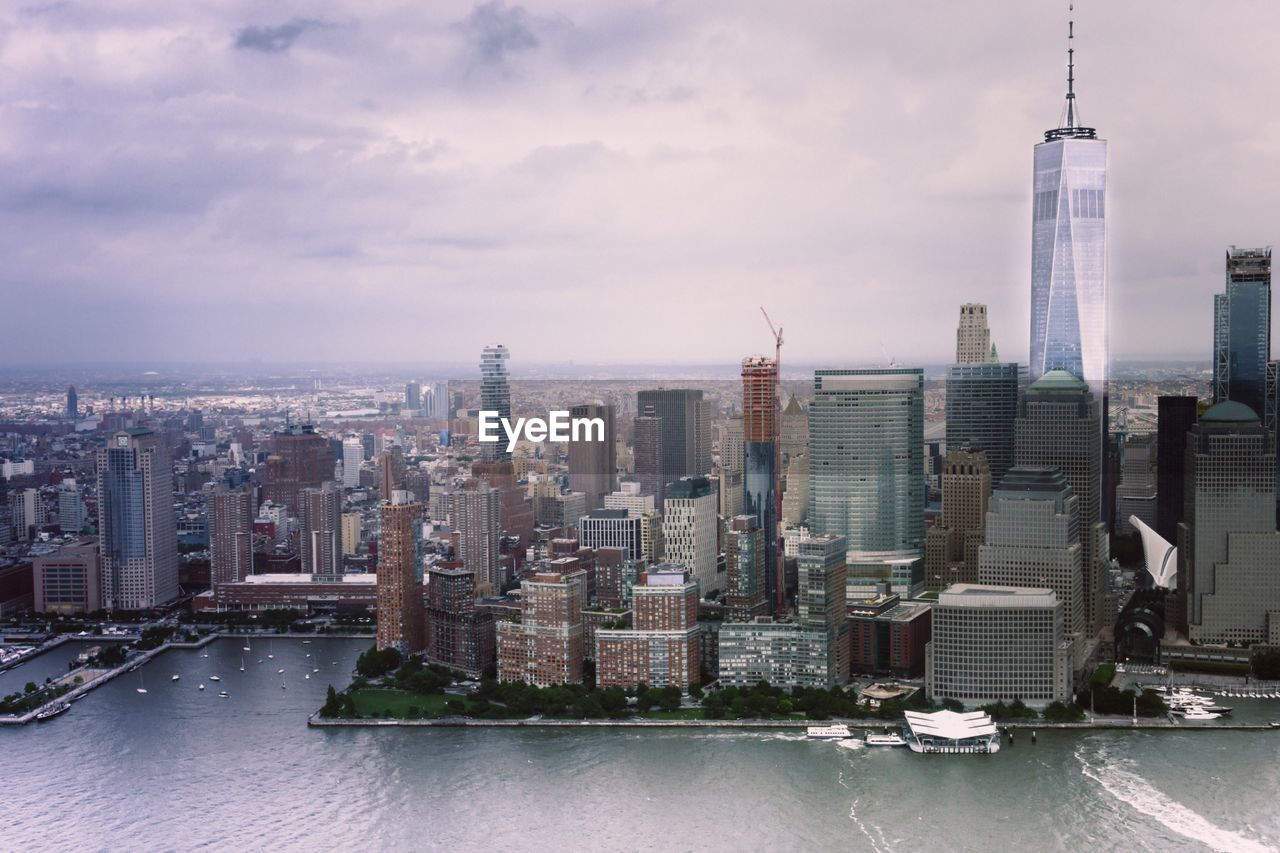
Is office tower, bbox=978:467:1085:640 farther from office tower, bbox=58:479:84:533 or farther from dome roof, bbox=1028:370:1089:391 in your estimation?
office tower, bbox=58:479:84:533

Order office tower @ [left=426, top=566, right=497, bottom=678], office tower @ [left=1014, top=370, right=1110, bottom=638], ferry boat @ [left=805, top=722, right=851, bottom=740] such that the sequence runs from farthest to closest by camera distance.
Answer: office tower @ [left=1014, top=370, right=1110, bottom=638] → office tower @ [left=426, top=566, right=497, bottom=678] → ferry boat @ [left=805, top=722, right=851, bottom=740]

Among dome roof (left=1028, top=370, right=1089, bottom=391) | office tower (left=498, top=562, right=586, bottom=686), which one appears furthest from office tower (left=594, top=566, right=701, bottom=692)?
dome roof (left=1028, top=370, right=1089, bottom=391)

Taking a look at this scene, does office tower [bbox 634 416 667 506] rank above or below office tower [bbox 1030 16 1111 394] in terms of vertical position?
below

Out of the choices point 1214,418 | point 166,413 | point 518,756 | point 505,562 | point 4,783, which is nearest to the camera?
point 4,783

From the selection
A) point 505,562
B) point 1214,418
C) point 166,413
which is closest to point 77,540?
point 166,413

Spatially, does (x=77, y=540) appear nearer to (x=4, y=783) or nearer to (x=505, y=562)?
(x=505, y=562)

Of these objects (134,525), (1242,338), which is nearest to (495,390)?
(134,525)

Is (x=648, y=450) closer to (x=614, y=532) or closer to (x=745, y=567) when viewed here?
(x=614, y=532)
